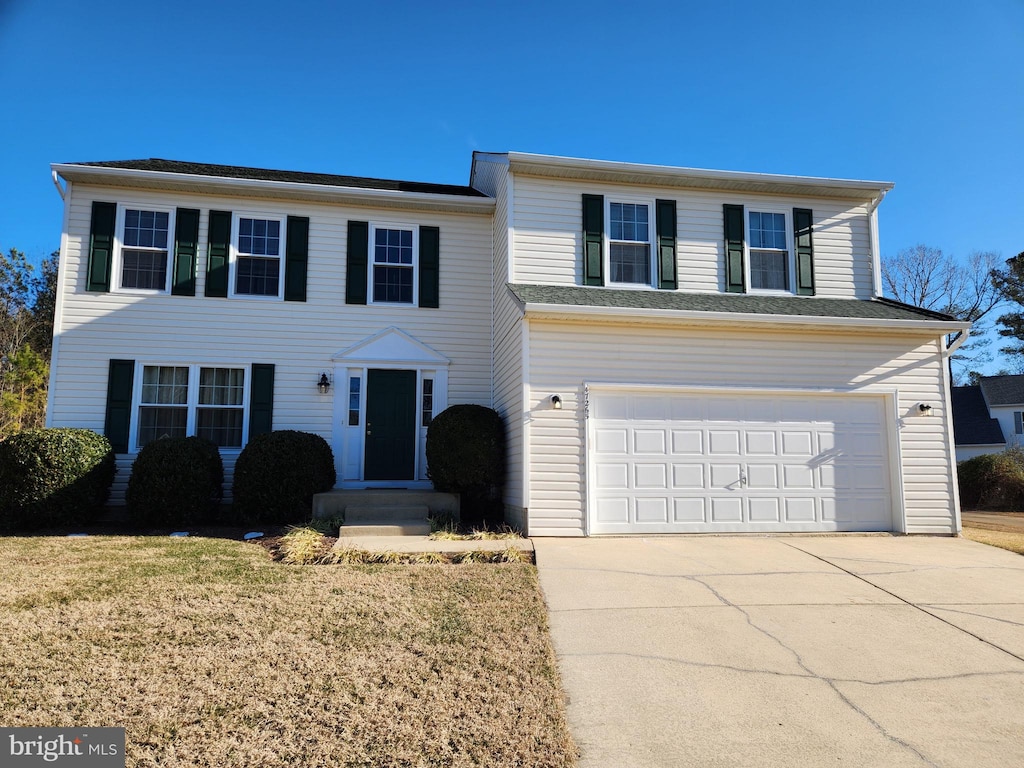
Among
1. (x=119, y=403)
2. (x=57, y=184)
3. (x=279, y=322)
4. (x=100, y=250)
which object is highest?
(x=57, y=184)

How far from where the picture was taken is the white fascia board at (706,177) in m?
9.94

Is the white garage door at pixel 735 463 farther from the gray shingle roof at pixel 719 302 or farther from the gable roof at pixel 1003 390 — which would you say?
the gable roof at pixel 1003 390

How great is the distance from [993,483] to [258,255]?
15933 mm

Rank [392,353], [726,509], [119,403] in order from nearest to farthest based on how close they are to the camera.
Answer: [726,509] < [119,403] < [392,353]

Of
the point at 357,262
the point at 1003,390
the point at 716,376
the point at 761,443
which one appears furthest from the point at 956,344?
the point at 1003,390

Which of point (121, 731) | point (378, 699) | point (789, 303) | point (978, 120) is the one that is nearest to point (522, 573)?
point (378, 699)

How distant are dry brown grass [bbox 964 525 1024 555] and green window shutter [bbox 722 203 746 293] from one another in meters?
5.00

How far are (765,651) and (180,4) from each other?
11.1 metres

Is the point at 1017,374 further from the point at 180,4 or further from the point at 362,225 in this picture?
the point at 180,4

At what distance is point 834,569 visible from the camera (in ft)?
22.2

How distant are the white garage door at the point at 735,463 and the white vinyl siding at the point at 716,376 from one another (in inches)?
8.8

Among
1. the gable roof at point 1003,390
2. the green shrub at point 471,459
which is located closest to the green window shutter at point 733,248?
the green shrub at point 471,459

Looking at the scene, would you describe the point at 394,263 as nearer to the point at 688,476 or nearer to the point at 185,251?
the point at 185,251

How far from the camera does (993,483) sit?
13.6 metres
